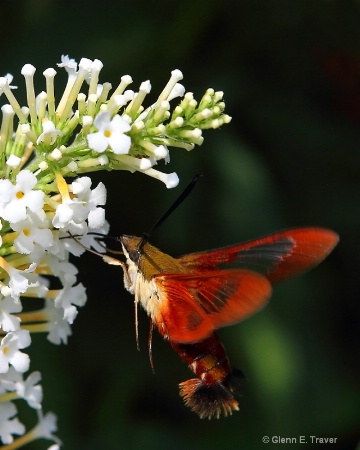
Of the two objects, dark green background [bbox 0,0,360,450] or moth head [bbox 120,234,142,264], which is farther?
dark green background [bbox 0,0,360,450]

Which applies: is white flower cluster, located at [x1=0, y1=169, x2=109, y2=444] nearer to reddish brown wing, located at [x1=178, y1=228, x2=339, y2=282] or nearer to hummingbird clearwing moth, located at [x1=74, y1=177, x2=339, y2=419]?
hummingbird clearwing moth, located at [x1=74, y1=177, x2=339, y2=419]

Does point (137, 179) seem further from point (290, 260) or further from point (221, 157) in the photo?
point (290, 260)

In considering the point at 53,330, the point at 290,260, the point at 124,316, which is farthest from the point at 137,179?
the point at 290,260

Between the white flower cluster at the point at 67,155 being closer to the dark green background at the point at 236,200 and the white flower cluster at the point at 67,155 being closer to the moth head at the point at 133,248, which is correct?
the moth head at the point at 133,248

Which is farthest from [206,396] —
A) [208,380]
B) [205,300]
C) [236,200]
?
[236,200]

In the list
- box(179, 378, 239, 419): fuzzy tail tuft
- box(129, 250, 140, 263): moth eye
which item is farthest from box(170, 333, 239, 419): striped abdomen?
box(129, 250, 140, 263): moth eye

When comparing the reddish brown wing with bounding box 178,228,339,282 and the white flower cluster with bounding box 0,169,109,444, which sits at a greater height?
the white flower cluster with bounding box 0,169,109,444

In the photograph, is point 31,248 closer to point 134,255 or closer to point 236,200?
point 134,255
